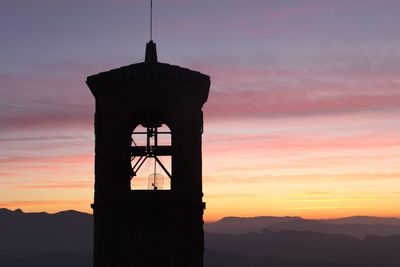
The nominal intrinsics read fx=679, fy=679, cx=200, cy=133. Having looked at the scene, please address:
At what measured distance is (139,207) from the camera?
17.4 meters

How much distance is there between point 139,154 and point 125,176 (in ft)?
3.93

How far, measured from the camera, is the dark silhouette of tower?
17203 mm

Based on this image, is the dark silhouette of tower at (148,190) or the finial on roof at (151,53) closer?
the dark silhouette of tower at (148,190)

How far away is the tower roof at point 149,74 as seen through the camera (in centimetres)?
1762

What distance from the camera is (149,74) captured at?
17812 mm

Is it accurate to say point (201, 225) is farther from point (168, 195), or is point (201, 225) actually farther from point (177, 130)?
point (177, 130)

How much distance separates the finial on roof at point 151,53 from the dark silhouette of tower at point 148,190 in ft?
3.12

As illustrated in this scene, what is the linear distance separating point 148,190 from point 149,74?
3030 millimetres

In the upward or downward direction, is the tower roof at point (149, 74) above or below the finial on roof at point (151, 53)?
below

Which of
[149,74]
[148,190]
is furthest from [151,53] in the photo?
[148,190]

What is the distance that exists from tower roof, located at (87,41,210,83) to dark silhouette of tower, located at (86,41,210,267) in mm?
26

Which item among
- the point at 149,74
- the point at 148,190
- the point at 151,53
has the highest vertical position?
the point at 151,53

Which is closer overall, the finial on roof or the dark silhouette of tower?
the dark silhouette of tower

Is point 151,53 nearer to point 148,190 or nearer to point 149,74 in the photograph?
point 149,74
